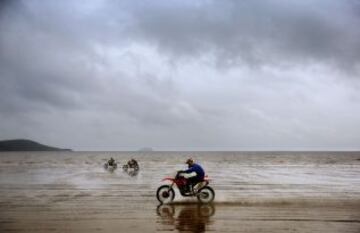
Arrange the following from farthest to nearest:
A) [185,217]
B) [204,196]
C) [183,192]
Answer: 1. [204,196]
2. [183,192]
3. [185,217]

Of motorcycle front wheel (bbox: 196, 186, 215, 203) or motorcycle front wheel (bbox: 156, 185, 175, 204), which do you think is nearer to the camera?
motorcycle front wheel (bbox: 156, 185, 175, 204)

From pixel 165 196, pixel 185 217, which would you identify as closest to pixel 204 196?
pixel 165 196

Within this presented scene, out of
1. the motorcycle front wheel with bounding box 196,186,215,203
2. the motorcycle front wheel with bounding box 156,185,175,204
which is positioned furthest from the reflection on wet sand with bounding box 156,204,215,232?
the motorcycle front wheel with bounding box 196,186,215,203

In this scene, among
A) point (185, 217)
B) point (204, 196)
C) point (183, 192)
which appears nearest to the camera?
point (185, 217)

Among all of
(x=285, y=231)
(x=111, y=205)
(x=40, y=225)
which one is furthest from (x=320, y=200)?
(x=40, y=225)

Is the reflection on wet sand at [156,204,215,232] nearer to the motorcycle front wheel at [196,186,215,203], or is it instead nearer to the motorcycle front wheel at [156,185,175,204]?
the motorcycle front wheel at [156,185,175,204]

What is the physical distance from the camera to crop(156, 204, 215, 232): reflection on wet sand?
11.1 metres

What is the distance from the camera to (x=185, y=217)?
41.8 ft

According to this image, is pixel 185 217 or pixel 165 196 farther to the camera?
pixel 165 196

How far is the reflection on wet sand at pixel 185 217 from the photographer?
11.1 meters

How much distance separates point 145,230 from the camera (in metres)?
10.6

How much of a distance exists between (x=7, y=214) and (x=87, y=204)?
3.28 meters

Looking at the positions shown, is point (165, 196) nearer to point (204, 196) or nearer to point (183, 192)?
point (183, 192)

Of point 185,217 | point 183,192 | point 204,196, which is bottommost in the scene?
point 185,217
